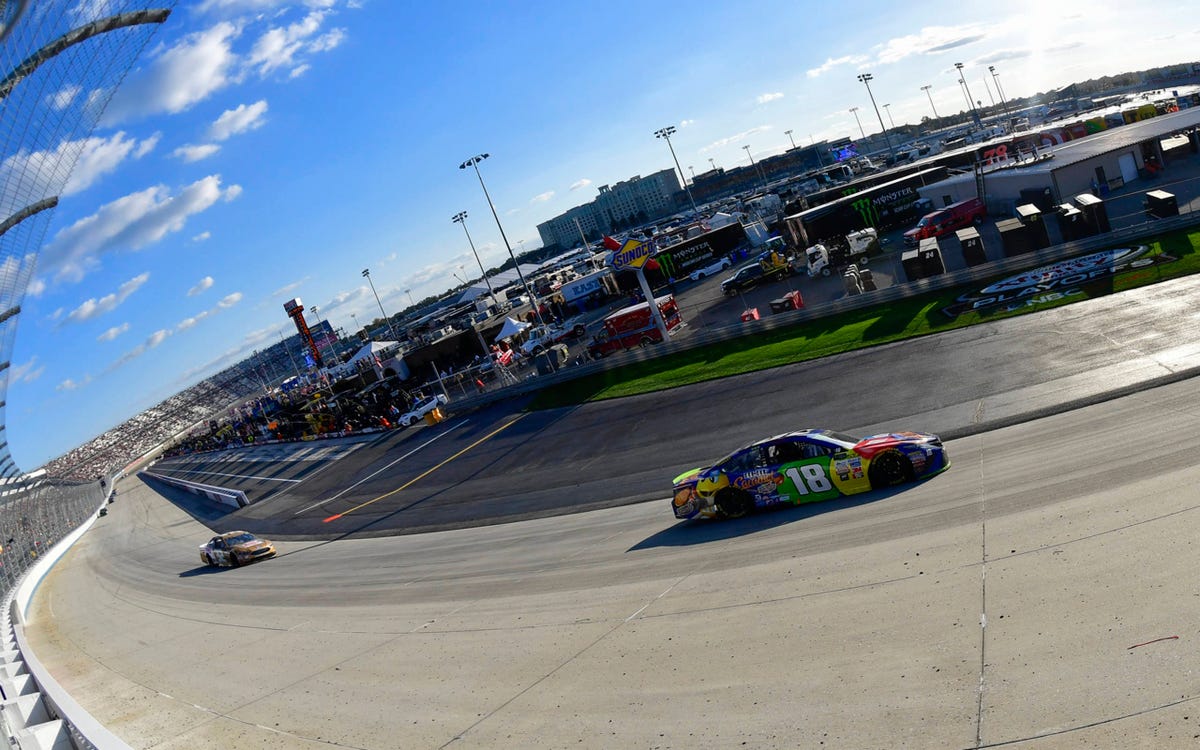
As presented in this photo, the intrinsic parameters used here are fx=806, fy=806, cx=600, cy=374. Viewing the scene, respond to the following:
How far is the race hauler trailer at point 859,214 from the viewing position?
51062 mm

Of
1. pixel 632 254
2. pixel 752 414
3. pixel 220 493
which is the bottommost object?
pixel 752 414

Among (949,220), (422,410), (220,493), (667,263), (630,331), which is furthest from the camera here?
(667,263)

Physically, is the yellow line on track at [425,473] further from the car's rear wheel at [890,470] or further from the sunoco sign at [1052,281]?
the car's rear wheel at [890,470]

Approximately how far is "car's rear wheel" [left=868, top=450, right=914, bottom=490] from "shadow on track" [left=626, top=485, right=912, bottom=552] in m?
0.19

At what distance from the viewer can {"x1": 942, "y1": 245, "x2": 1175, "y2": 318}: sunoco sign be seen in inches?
1059

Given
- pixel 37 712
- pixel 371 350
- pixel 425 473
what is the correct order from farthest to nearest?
pixel 371 350, pixel 425 473, pixel 37 712

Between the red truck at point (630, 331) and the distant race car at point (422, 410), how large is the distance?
10.5m

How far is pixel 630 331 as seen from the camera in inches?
1670

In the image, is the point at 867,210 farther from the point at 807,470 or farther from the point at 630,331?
the point at 807,470

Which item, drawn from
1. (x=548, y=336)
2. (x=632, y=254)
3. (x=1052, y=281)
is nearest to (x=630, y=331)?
(x=632, y=254)

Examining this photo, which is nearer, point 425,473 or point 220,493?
point 425,473

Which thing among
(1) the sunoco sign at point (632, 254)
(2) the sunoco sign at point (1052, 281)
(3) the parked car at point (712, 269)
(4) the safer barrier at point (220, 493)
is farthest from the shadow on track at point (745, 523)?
(3) the parked car at point (712, 269)

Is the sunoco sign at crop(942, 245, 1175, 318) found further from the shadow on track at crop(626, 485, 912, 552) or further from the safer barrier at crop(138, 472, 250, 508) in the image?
the safer barrier at crop(138, 472, 250, 508)

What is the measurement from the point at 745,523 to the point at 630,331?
27.5 m
